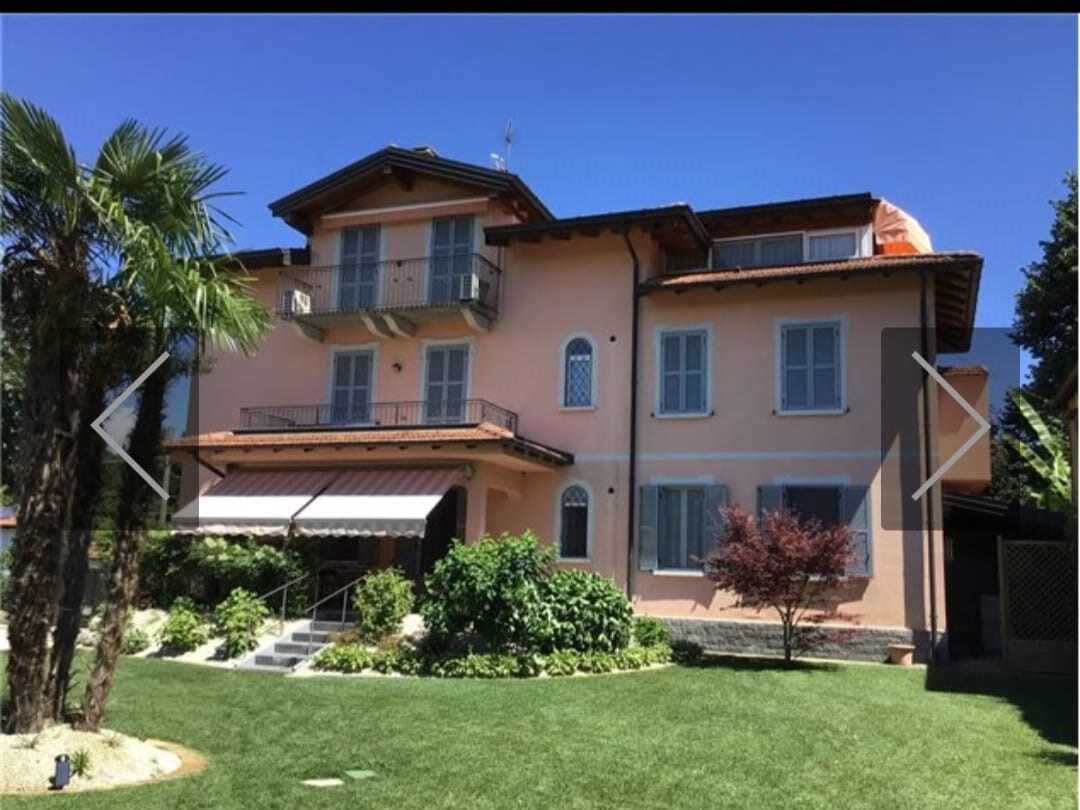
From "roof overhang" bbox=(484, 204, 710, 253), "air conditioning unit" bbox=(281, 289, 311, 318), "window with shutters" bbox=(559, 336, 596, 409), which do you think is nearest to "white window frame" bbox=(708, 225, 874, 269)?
"roof overhang" bbox=(484, 204, 710, 253)

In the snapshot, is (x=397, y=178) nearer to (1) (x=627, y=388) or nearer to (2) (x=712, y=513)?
(1) (x=627, y=388)

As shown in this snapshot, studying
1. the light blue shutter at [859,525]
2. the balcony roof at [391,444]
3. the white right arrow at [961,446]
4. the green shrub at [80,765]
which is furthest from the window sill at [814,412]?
the green shrub at [80,765]

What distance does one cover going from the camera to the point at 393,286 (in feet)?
90.3

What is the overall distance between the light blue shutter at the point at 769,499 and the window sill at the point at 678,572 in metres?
2.17

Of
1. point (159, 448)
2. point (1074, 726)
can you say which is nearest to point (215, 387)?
point (159, 448)

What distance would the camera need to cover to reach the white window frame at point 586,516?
2450 cm

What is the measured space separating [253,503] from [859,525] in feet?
51.8

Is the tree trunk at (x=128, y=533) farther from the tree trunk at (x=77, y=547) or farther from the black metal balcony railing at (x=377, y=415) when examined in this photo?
the black metal balcony railing at (x=377, y=415)

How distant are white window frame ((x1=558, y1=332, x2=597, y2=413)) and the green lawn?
29.5 ft

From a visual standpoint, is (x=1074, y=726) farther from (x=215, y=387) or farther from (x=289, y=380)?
(x=215, y=387)

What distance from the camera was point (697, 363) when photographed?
2450 centimetres

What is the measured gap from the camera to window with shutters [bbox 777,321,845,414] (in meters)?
23.0

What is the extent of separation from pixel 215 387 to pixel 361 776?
2219 centimetres

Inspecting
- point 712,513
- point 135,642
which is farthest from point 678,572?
point 135,642
